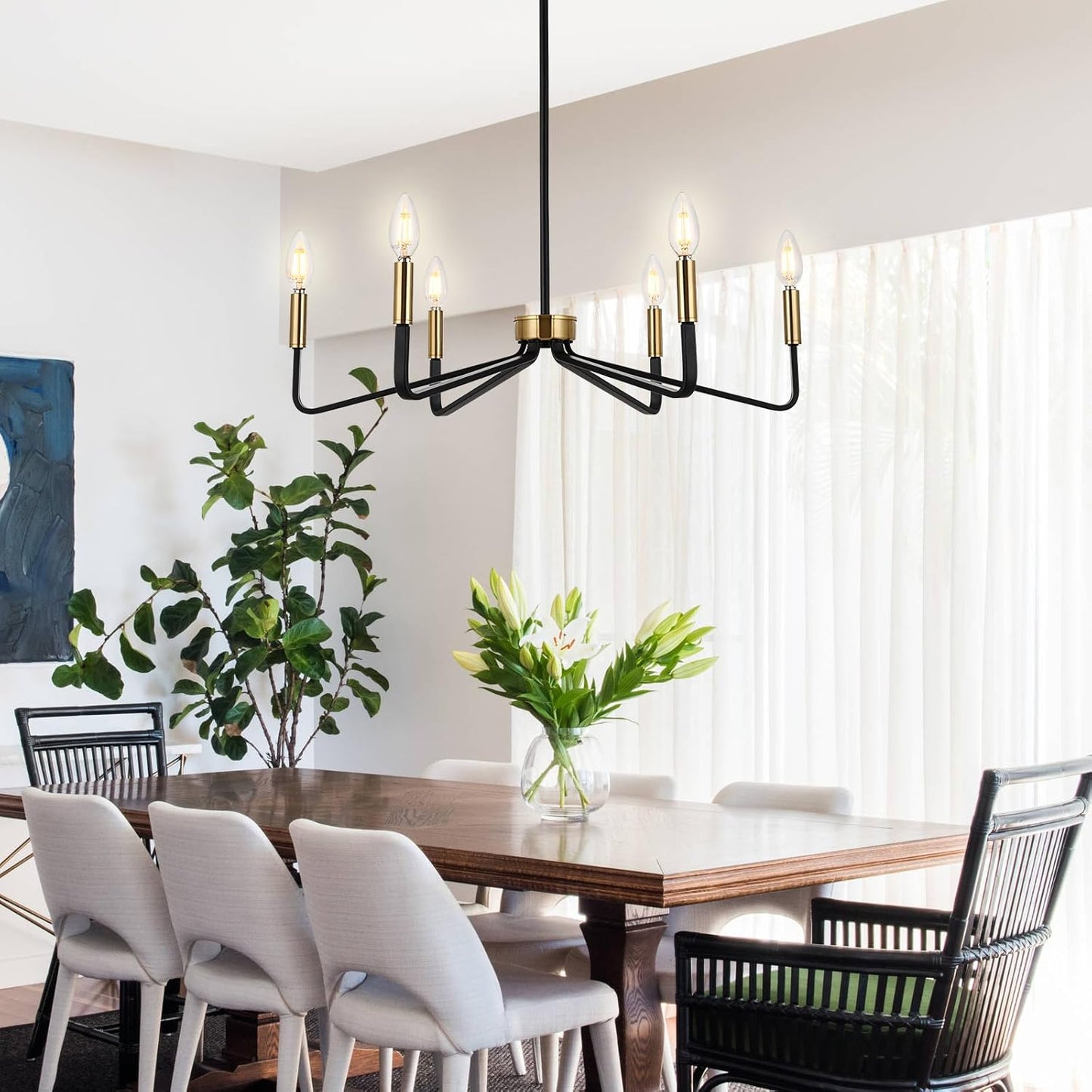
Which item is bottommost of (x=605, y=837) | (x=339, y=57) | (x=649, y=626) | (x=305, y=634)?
(x=605, y=837)

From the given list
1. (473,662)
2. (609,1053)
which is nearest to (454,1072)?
(609,1053)

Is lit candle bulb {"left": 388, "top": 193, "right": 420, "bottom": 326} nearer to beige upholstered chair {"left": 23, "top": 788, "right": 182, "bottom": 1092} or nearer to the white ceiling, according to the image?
the white ceiling

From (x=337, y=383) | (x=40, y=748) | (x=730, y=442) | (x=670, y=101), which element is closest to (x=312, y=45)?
(x=670, y=101)

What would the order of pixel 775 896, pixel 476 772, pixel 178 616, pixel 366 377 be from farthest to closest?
pixel 366 377 < pixel 178 616 < pixel 476 772 < pixel 775 896

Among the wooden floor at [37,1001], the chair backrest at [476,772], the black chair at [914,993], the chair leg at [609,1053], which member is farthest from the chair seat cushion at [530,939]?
the wooden floor at [37,1001]

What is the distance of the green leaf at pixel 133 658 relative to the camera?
535 centimetres

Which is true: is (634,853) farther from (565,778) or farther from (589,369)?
(589,369)

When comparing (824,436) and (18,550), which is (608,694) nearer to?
(824,436)

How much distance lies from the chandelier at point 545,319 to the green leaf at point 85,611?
2.19 metres

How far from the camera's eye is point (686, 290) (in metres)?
2.95

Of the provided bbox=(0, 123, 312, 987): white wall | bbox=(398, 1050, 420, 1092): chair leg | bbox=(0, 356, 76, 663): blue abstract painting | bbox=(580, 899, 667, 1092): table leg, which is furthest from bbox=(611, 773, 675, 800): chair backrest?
bbox=(0, 356, 76, 663): blue abstract painting

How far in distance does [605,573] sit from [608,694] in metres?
2.07

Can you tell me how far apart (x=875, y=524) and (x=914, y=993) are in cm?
214

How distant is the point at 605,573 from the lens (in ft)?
16.9
